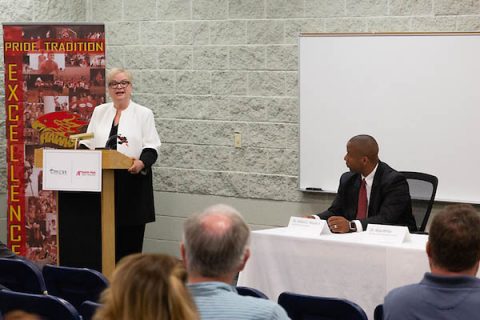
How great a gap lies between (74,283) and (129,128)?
248 centimetres

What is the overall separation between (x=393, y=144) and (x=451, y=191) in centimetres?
56

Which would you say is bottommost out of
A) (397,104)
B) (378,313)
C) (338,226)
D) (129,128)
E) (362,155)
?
(378,313)

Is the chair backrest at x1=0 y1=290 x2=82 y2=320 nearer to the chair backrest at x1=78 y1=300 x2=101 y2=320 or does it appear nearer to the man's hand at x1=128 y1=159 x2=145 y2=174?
the chair backrest at x1=78 y1=300 x2=101 y2=320

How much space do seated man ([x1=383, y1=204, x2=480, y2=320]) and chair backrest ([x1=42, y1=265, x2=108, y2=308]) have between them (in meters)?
1.71

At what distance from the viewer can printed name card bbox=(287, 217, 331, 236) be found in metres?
4.86

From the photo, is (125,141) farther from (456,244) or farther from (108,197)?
(456,244)

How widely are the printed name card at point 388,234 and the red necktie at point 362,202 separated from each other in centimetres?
89

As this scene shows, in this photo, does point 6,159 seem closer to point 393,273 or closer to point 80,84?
point 80,84

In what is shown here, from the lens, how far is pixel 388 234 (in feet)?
15.0

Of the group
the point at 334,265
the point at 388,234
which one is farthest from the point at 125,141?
the point at 388,234

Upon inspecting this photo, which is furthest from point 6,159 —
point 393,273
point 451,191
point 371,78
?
point 393,273

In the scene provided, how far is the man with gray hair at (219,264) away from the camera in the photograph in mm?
2521

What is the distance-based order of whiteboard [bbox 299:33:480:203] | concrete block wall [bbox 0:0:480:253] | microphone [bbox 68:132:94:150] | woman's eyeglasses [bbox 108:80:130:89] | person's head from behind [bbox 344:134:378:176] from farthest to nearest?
concrete block wall [bbox 0:0:480:253], woman's eyeglasses [bbox 108:80:130:89], whiteboard [bbox 299:33:480:203], microphone [bbox 68:132:94:150], person's head from behind [bbox 344:134:378:176]

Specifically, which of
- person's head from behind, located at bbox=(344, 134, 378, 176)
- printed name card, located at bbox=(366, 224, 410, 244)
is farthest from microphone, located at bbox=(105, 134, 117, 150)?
printed name card, located at bbox=(366, 224, 410, 244)
